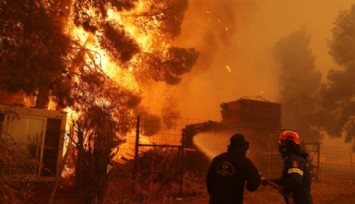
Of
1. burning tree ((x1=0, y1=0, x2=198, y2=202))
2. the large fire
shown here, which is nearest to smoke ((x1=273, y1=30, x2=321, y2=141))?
burning tree ((x1=0, y1=0, x2=198, y2=202))

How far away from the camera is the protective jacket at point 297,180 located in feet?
18.4

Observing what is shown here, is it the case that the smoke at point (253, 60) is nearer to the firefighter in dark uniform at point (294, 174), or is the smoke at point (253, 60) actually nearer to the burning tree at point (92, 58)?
the burning tree at point (92, 58)

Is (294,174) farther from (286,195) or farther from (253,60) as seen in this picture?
(253,60)

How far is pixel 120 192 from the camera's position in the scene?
37.3 feet

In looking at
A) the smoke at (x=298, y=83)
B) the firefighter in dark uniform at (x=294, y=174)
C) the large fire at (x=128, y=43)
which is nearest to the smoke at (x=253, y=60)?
the smoke at (x=298, y=83)

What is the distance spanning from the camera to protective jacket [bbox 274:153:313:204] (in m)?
5.62

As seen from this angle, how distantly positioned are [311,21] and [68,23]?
4775 cm

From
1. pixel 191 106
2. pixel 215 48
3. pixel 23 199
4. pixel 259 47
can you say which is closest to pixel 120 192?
pixel 23 199

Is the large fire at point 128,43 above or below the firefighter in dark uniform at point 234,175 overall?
above

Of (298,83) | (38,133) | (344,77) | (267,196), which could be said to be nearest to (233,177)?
(38,133)

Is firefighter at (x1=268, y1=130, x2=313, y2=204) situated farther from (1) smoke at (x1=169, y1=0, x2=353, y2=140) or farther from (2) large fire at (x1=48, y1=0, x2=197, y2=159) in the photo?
(1) smoke at (x1=169, y1=0, x2=353, y2=140)

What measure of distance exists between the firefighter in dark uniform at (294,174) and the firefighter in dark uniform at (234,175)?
2.15ft

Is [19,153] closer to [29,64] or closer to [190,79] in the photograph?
[29,64]

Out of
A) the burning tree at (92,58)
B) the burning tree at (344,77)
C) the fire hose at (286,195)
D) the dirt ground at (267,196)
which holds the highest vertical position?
the burning tree at (344,77)
